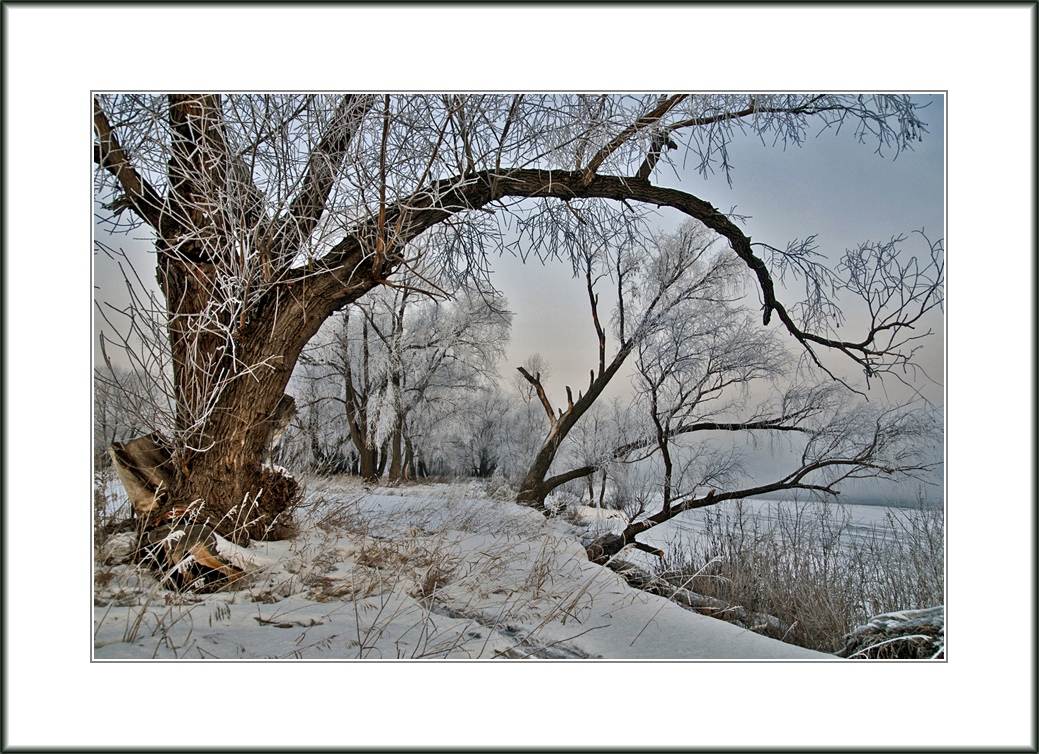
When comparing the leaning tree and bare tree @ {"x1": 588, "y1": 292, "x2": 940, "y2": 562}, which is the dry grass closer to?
bare tree @ {"x1": 588, "y1": 292, "x2": 940, "y2": 562}

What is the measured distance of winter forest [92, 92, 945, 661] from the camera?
5.11 ft

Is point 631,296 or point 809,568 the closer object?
point 809,568

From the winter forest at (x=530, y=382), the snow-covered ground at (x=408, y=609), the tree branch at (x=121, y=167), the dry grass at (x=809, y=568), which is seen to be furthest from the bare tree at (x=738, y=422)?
the tree branch at (x=121, y=167)

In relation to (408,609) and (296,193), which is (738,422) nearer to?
(408,609)

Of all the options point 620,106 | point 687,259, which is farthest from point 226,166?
→ point 687,259

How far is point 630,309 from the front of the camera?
2176mm

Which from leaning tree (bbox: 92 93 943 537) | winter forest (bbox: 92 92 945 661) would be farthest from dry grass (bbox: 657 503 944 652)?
leaning tree (bbox: 92 93 943 537)

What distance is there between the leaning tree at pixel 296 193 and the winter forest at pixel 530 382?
0.01m

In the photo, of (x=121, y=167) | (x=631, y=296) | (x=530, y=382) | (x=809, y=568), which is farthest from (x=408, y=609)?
(x=121, y=167)

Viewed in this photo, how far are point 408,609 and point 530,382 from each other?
92 centimetres

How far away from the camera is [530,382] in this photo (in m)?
2.11

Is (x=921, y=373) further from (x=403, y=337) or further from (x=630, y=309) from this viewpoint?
(x=403, y=337)

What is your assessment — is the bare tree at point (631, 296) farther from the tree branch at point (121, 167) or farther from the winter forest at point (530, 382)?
the tree branch at point (121, 167)
